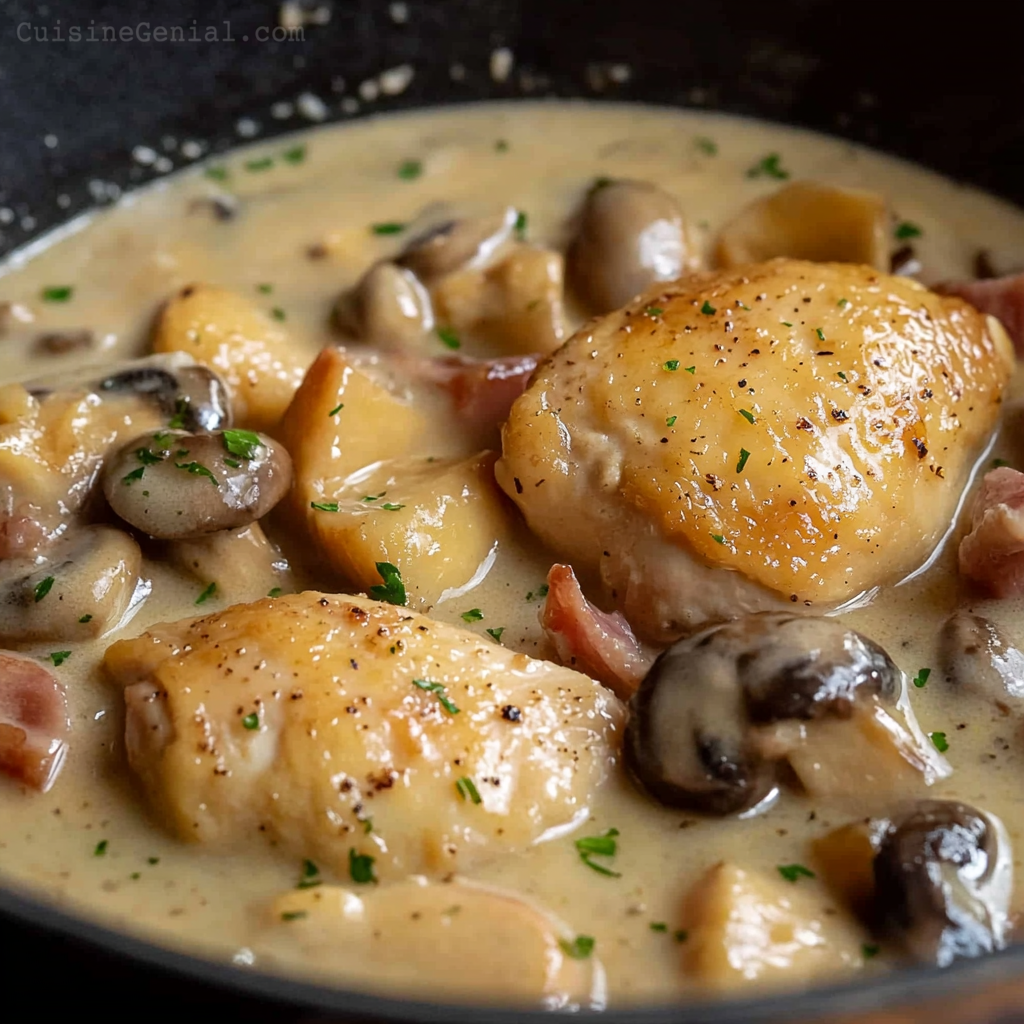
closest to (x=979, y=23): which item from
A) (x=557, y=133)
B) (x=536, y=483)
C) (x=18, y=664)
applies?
(x=557, y=133)

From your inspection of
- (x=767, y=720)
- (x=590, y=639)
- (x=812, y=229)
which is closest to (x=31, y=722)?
(x=590, y=639)

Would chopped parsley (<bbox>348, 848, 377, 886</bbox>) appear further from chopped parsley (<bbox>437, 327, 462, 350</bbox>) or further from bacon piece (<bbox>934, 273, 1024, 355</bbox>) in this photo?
bacon piece (<bbox>934, 273, 1024, 355</bbox>)

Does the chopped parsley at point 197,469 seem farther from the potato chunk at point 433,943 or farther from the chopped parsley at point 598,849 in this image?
the chopped parsley at point 598,849

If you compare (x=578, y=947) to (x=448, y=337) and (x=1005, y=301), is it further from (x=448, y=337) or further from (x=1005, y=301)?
(x=1005, y=301)

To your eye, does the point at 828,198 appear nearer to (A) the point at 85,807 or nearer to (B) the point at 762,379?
(B) the point at 762,379

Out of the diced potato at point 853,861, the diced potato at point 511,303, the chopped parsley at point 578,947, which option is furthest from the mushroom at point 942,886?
the diced potato at point 511,303

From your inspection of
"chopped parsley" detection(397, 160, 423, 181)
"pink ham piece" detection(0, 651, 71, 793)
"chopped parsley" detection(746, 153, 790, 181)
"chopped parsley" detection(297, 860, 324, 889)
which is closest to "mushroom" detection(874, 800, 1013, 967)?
"chopped parsley" detection(297, 860, 324, 889)
